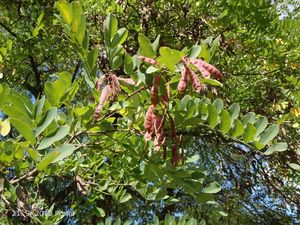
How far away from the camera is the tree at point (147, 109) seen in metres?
1.23

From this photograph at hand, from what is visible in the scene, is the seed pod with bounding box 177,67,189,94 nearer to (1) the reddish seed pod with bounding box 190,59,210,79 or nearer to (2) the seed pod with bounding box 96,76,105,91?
(1) the reddish seed pod with bounding box 190,59,210,79

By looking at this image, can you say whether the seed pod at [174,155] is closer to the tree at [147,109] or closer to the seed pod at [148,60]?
the tree at [147,109]

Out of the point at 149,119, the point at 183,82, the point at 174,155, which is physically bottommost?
the point at 174,155

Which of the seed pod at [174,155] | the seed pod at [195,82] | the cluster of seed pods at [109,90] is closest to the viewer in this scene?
the seed pod at [195,82]

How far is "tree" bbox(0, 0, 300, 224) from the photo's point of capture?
123cm

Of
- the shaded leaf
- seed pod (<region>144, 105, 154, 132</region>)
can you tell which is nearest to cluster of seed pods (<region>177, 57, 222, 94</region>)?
seed pod (<region>144, 105, 154, 132</region>)

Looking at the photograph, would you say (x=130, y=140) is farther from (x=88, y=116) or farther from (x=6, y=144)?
(x=6, y=144)

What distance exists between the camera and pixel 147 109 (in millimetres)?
1398

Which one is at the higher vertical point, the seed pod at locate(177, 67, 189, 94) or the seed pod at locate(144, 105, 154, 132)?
the seed pod at locate(177, 67, 189, 94)

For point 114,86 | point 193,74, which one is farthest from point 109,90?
point 193,74

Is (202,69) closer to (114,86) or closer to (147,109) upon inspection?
(114,86)

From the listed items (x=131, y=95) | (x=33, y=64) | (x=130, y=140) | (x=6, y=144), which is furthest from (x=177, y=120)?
(x=33, y=64)

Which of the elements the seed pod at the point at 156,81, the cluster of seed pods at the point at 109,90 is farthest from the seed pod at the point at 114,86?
the seed pod at the point at 156,81

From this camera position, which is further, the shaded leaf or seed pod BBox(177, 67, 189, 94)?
the shaded leaf
